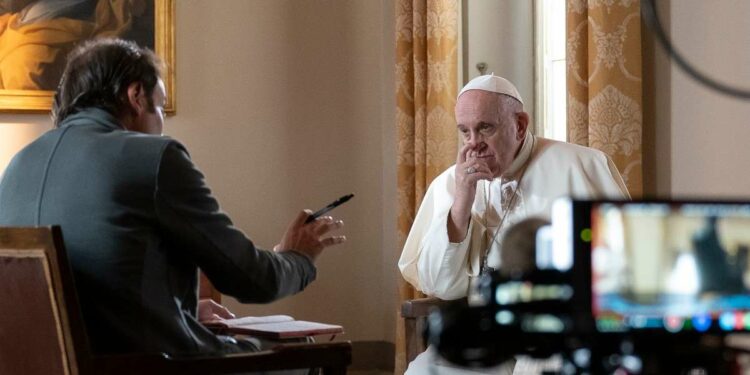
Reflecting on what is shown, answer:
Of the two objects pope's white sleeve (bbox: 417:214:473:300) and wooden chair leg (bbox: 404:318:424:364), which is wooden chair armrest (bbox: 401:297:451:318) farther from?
pope's white sleeve (bbox: 417:214:473:300)

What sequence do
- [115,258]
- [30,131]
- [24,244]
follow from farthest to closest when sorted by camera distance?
1. [30,131]
2. [115,258]
3. [24,244]

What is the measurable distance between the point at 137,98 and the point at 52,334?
66 centimetres

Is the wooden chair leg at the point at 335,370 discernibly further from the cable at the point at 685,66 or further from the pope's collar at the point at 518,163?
the cable at the point at 685,66

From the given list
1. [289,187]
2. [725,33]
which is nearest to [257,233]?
[289,187]

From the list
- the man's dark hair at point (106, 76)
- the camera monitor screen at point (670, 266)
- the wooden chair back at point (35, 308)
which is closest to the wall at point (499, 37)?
the man's dark hair at point (106, 76)

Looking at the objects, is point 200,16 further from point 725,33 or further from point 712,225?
point 712,225

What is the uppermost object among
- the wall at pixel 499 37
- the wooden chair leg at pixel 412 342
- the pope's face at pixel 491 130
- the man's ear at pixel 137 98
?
the wall at pixel 499 37

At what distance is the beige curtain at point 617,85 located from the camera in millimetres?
3855

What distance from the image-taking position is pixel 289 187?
6012 mm

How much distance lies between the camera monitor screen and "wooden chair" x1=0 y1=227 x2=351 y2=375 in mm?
1416

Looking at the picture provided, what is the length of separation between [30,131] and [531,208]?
9.75 ft

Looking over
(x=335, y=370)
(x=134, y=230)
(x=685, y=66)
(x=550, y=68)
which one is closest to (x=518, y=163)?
(x=335, y=370)

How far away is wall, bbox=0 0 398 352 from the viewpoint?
5.86 m

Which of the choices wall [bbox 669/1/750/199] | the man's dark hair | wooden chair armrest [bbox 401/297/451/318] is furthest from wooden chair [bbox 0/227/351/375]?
wall [bbox 669/1/750/199]
